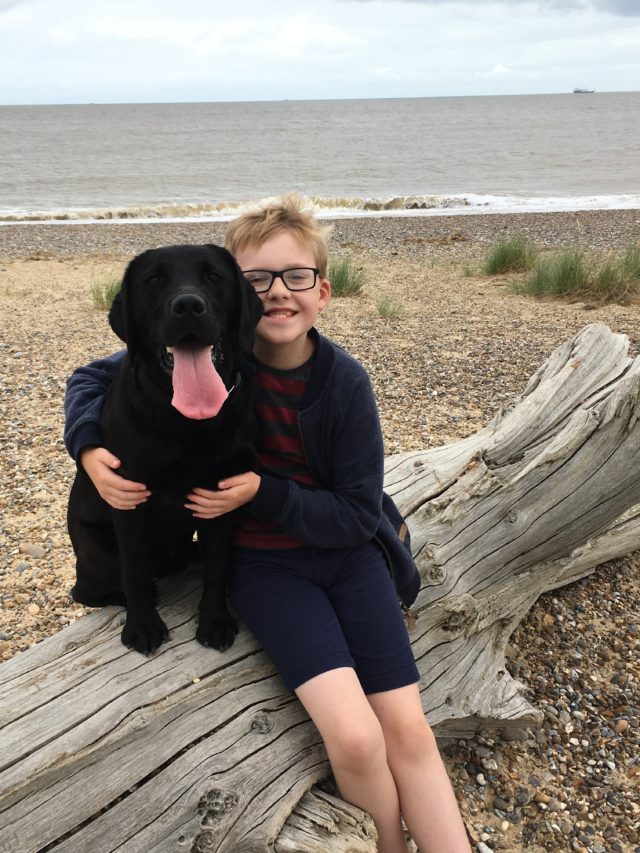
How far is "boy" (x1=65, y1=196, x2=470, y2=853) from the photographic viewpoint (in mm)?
2035

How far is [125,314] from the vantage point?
2.06 m

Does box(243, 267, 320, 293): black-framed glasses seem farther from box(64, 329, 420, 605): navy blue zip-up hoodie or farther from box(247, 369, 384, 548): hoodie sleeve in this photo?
box(247, 369, 384, 548): hoodie sleeve

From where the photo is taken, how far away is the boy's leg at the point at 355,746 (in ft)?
6.41

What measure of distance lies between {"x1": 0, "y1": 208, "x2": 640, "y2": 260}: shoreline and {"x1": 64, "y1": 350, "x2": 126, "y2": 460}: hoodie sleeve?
9.81m

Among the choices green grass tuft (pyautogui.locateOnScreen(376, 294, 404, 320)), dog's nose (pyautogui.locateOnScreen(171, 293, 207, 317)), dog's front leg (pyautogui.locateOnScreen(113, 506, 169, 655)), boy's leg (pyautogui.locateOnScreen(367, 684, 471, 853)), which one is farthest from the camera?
green grass tuft (pyautogui.locateOnScreen(376, 294, 404, 320))

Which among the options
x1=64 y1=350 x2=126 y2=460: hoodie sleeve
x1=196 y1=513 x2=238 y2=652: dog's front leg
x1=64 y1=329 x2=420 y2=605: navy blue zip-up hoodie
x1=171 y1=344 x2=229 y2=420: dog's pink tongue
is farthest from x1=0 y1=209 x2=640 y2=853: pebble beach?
x1=171 y1=344 x2=229 y2=420: dog's pink tongue

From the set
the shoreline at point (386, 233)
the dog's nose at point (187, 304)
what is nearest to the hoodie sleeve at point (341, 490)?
the dog's nose at point (187, 304)

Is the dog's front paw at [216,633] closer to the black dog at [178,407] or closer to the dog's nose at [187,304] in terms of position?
the black dog at [178,407]

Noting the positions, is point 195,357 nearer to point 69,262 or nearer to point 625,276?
point 625,276

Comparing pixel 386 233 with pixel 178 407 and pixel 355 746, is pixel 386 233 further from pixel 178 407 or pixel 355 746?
pixel 355 746

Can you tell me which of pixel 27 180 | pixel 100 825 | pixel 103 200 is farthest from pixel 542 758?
pixel 27 180

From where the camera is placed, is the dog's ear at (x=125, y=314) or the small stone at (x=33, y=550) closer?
the dog's ear at (x=125, y=314)

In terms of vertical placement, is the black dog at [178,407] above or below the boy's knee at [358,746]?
above

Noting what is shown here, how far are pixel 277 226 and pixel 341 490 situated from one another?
92 centimetres
